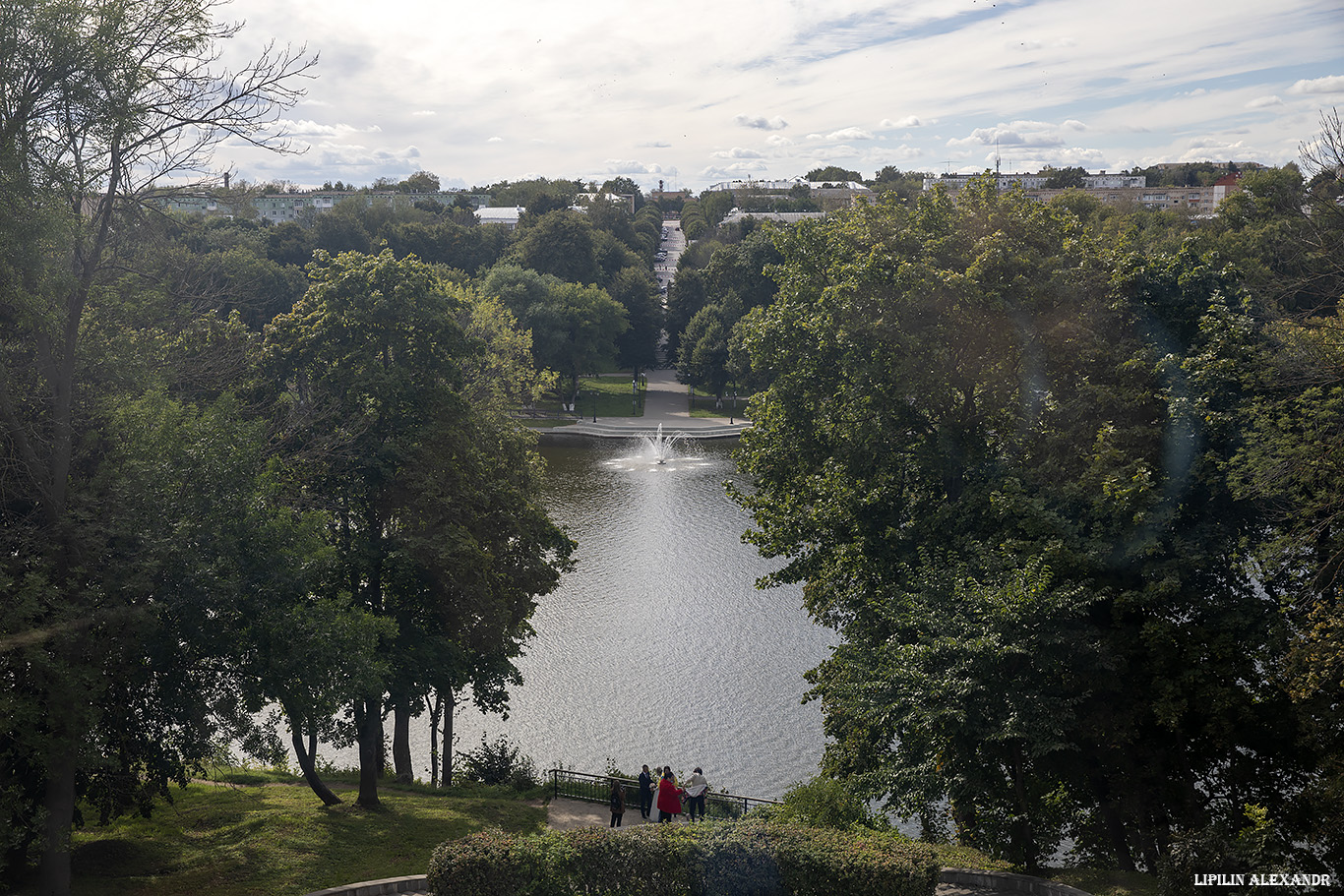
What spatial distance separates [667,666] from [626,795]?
8361 millimetres

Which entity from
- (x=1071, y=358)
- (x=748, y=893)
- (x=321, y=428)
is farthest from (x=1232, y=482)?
(x=321, y=428)

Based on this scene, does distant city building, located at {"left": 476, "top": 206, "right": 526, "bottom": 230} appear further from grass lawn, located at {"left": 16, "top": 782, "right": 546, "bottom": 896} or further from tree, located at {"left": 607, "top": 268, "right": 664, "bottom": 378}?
grass lawn, located at {"left": 16, "top": 782, "right": 546, "bottom": 896}

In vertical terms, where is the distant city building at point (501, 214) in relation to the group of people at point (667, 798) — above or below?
above

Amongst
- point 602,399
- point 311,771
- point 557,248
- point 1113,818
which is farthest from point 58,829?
point 557,248

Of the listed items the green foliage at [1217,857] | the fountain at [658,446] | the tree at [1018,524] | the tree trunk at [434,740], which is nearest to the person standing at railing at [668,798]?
the tree at [1018,524]

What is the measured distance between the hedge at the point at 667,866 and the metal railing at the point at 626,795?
5864 mm

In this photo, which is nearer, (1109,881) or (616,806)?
(1109,881)

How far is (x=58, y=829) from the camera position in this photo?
11078 mm

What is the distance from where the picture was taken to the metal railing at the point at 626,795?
1695cm

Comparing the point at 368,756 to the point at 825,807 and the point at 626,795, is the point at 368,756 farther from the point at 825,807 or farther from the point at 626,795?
the point at 825,807

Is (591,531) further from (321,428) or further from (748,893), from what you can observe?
(748,893)

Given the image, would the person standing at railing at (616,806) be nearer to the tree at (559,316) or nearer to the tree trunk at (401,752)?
the tree trunk at (401,752)

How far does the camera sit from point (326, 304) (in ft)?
58.1

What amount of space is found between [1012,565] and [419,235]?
76.4 m
